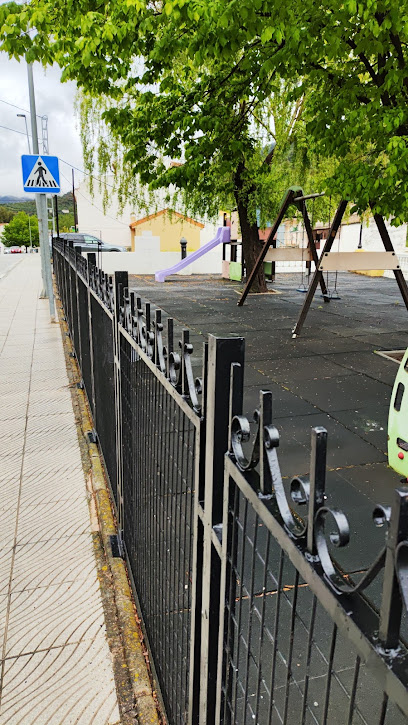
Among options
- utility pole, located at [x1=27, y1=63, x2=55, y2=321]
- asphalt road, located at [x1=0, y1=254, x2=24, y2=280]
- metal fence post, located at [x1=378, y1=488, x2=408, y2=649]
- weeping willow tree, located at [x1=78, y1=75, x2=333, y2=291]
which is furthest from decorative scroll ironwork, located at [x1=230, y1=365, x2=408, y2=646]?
asphalt road, located at [x1=0, y1=254, x2=24, y2=280]

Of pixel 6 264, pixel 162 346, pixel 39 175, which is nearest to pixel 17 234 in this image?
pixel 6 264

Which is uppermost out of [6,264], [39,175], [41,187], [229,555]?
[39,175]

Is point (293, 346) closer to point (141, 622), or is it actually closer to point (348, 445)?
point (348, 445)

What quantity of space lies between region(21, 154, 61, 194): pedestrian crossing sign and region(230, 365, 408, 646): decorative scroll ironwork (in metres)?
11.2

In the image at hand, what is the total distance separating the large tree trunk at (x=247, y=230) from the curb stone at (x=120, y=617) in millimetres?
11803

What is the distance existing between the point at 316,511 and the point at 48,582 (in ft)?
9.11

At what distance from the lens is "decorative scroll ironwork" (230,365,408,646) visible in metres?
0.75

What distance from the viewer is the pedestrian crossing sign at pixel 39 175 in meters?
11.3

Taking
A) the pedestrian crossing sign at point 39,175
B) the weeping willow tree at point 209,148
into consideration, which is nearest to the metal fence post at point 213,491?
the weeping willow tree at point 209,148

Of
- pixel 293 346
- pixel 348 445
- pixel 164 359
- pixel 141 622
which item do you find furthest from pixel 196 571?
pixel 293 346

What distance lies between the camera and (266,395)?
1.14 m

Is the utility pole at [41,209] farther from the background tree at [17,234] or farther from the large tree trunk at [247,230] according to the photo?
the background tree at [17,234]

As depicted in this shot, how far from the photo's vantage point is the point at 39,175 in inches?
448

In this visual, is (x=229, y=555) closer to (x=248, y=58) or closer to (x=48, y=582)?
(x=48, y=582)
